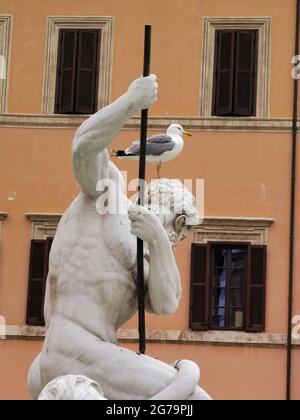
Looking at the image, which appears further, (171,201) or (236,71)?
(236,71)

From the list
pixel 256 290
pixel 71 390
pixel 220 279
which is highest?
pixel 220 279

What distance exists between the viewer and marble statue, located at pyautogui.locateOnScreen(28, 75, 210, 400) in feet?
28.6

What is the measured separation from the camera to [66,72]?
102ft

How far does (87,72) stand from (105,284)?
2223 centimetres

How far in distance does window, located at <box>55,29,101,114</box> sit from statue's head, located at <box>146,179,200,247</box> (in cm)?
2153

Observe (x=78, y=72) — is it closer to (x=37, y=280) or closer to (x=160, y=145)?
(x=37, y=280)

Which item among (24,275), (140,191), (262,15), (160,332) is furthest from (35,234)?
(140,191)

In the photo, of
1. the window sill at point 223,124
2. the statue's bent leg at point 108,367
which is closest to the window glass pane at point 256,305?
the window sill at point 223,124

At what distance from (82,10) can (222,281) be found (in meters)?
5.03

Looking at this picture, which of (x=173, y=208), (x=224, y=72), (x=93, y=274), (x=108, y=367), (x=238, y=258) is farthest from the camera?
(x=224, y=72)

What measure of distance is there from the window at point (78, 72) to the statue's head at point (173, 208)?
2153 centimetres

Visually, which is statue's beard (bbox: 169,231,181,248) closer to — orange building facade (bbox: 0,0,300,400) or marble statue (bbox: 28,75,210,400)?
A: marble statue (bbox: 28,75,210,400)

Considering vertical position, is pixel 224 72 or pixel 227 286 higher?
pixel 224 72

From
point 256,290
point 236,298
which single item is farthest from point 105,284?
point 236,298
